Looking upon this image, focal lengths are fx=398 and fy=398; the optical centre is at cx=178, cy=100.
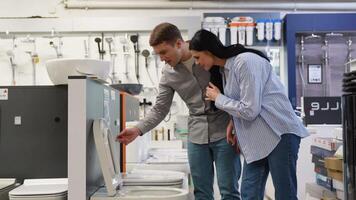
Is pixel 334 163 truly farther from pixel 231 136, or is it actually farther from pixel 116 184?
pixel 116 184

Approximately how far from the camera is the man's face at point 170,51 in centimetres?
→ 219

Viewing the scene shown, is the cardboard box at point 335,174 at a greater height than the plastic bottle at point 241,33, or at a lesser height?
lesser

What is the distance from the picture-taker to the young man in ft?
7.18

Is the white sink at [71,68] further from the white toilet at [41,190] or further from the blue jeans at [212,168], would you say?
the blue jeans at [212,168]

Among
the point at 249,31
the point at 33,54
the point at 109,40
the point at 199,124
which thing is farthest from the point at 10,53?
the point at 199,124

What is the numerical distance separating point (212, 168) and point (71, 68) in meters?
0.96

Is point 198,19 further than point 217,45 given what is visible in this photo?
Yes

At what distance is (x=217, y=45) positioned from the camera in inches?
82.0

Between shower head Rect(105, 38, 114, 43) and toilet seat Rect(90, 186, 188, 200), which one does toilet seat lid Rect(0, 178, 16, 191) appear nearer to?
toilet seat Rect(90, 186, 188, 200)

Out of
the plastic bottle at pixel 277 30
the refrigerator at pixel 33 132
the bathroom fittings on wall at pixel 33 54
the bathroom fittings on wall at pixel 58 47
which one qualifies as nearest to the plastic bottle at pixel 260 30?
the plastic bottle at pixel 277 30

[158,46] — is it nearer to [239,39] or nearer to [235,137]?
[235,137]

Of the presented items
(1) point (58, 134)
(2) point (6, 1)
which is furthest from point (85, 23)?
(1) point (58, 134)

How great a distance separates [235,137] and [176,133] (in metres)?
3.08

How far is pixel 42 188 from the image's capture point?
79.2 inches
